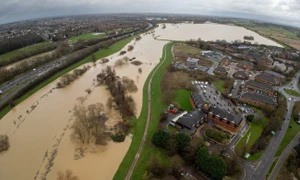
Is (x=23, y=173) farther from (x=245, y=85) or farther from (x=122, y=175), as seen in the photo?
(x=245, y=85)

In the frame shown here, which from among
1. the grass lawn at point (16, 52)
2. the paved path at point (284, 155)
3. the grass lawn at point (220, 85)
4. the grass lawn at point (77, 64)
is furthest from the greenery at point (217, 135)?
the grass lawn at point (16, 52)

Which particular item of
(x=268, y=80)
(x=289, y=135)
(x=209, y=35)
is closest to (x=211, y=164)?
(x=289, y=135)

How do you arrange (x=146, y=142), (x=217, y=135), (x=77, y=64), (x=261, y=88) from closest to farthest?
(x=217, y=135) → (x=146, y=142) → (x=261, y=88) → (x=77, y=64)

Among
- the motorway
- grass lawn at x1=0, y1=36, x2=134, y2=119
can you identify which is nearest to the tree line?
the motorway

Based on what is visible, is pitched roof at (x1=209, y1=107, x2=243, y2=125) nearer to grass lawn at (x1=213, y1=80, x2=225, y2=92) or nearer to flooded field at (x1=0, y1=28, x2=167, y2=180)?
grass lawn at (x1=213, y1=80, x2=225, y2=92)

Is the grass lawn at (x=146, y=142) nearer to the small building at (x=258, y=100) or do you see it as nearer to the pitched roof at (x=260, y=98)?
the small building at (x=258, y=100)

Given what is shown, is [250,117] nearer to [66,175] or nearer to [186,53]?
[66,175]
